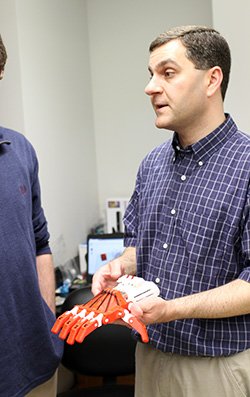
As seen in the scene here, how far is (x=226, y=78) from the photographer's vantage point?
1.18 metres

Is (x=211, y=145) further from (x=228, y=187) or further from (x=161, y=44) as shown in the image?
(x=161, y=44)

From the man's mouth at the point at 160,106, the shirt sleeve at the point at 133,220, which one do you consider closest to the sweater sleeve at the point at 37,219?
the shirt sleeve at the point at 133,220

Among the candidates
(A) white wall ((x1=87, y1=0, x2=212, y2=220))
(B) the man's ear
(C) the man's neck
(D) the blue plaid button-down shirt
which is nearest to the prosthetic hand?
(D) the blue plaid button-down shirt

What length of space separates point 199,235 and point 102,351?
1.00 metres

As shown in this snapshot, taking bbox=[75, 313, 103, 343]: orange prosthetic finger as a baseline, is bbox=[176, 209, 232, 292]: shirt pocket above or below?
above

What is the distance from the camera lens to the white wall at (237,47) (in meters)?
2.14

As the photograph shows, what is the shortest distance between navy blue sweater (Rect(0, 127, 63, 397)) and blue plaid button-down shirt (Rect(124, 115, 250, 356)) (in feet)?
1.18

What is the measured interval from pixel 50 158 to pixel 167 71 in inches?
61.9

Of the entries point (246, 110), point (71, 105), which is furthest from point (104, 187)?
point (246, 110)

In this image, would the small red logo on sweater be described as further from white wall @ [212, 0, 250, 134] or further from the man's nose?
white wall @ [212, 0, 250, 134]

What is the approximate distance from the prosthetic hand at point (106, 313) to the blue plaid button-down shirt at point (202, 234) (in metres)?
0.14

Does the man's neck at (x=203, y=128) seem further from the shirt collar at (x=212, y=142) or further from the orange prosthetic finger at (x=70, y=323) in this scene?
the orange prosthetic finger at (x=70, y=323)

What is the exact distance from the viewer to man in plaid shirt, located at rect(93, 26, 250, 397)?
105 cm

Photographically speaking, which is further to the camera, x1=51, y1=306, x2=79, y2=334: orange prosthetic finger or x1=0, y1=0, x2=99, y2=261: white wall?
x1=0, y1=0, x2=99, y2=261: white wall
